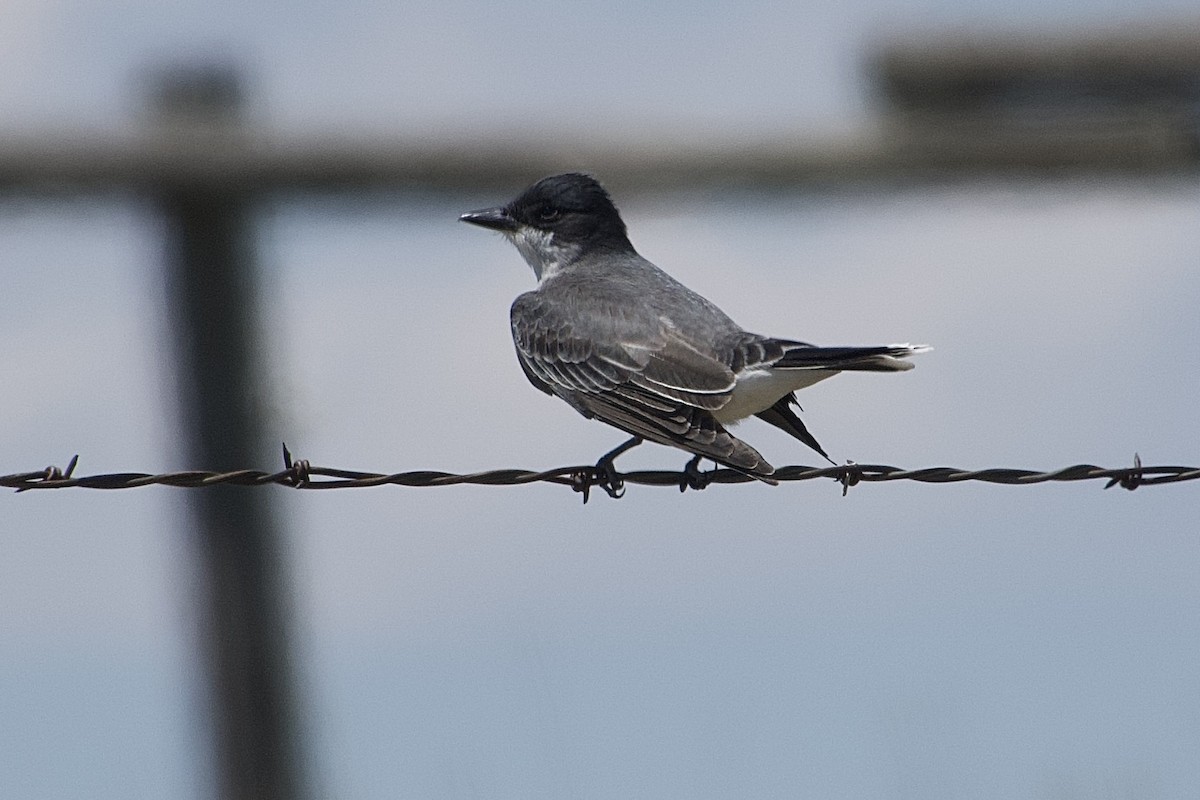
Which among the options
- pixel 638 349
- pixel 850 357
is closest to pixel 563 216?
pixel 638 349

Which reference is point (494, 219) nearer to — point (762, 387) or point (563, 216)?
point (563, 216)

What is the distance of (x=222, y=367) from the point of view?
17.0 feet

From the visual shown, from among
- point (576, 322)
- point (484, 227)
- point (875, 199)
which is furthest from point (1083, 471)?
point (484, 227)

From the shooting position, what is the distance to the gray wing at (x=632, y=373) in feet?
17.8

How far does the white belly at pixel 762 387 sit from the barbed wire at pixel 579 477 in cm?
30

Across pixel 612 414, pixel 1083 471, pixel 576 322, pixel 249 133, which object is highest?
pixel 249 133

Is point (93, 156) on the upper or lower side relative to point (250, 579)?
upper

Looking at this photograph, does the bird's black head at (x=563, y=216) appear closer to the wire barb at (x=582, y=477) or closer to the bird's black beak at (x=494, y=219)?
the bird's black beak at (x=494, y=219)

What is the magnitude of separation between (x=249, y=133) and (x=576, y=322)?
1.44 meters

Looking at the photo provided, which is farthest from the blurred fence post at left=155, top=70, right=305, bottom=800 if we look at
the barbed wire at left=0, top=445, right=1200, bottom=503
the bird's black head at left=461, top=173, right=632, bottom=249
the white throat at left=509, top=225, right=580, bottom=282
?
the white throat at left=509, top=225, right=580, bottom=282

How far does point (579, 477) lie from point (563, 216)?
2180 mm

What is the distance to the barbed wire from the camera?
409 cm

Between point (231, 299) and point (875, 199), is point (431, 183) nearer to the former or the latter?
point (231, 299)

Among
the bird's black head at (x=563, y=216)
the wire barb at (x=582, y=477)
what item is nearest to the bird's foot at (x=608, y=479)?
the wire barb at (x=582, y=477)
